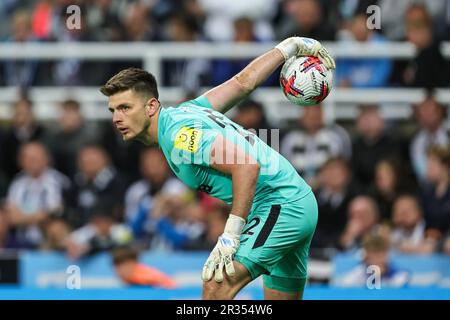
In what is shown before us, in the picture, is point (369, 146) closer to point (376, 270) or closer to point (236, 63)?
point (236, 63)

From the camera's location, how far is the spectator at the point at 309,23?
42.4 ft

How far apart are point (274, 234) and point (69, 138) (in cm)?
675

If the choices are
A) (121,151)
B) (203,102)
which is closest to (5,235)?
(121,151)

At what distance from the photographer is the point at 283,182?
6.91m

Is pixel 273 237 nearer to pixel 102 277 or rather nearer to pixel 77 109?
pixel 102 277

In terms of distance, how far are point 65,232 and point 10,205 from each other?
1.04 meters

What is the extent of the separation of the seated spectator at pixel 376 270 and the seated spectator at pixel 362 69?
290 centimetres

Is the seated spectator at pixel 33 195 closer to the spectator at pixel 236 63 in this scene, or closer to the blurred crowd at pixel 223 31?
the blurred crowd at pixel 223 31

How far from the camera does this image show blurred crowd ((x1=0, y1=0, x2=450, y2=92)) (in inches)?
506

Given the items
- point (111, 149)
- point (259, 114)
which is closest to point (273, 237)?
point (259, 114)

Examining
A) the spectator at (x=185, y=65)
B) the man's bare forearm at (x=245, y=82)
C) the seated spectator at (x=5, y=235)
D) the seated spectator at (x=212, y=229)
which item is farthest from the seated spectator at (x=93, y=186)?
the man's bare forearm at (x=245, y=82)

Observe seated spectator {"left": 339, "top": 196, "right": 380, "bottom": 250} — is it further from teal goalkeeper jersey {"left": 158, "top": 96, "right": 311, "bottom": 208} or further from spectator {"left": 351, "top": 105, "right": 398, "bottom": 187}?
teal goalkeeper jersey {"left": 158, "top": 96, "right": 311, "bottom": 208}

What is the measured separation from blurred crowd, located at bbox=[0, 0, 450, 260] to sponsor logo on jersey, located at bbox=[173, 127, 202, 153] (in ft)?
15.9

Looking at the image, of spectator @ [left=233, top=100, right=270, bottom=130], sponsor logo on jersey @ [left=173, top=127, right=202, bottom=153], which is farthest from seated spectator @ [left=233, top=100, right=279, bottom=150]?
sponsor logo on jersey @ [left=173, top=127, right=202, bottom=153]
